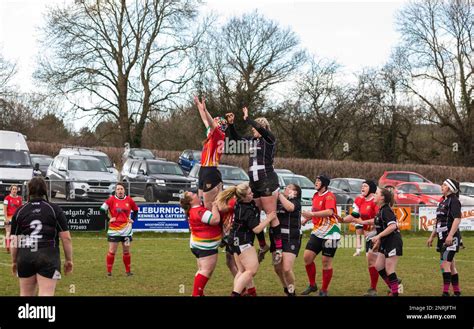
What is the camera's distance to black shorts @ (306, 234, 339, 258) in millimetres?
13334

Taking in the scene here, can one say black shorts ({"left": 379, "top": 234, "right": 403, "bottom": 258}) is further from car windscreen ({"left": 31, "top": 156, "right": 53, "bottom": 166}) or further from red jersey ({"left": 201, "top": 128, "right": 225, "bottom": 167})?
car windscreen ({"left": 31, "top": 156, "right": 53, "bottom": 166})

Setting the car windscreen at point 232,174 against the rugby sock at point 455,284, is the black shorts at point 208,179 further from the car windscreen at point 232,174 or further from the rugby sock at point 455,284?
the car windscreen at point 232,174

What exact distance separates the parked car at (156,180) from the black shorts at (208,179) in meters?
14.9

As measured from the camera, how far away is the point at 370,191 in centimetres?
1459

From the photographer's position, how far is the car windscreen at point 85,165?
3058 cm

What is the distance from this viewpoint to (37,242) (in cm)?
920

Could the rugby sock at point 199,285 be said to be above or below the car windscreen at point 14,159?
below

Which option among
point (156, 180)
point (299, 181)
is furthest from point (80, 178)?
point (299, 181)

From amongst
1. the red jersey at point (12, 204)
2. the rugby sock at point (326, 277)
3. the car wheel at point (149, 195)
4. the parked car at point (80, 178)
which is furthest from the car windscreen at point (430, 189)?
the rugby sock at point (326, 277)

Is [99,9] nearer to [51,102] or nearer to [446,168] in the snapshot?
[51,102]

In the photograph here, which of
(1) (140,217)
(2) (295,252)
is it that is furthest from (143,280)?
(1) (140,217)

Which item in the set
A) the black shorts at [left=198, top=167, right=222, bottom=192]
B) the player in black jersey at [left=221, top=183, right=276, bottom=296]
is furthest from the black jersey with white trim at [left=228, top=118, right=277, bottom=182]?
the player in black jersey at [left=221, top=183, right=276, bottom=296]

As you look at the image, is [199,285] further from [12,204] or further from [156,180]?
[156,180]

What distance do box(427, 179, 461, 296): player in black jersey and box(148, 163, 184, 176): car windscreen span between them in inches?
768
